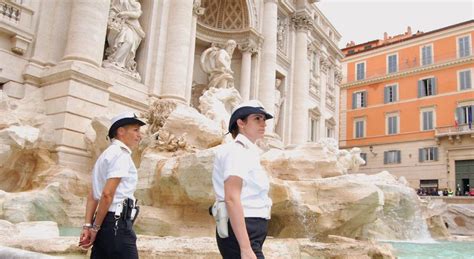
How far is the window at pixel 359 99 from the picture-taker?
31611 millimetres

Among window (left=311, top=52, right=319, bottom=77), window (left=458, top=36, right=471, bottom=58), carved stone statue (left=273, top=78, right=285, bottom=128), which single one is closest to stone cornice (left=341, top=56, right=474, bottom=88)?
window (left=458, top=36, right=471, bottom=58)

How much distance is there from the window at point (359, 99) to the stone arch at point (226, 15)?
17305mm

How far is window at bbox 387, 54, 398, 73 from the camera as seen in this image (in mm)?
30266

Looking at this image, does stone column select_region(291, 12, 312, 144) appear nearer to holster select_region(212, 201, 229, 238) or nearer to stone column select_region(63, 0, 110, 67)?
stone column select_region(63, 0, 110, 67)

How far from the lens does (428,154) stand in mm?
26844

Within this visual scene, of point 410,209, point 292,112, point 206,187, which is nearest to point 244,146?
point 206,187

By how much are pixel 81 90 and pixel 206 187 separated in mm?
4784

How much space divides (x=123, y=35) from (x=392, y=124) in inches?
912

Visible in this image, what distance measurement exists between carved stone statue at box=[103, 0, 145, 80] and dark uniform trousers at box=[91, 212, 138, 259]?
30.9ft

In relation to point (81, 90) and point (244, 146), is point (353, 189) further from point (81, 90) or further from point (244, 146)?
point (81, 90)

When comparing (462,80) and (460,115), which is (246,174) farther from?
(462,80)

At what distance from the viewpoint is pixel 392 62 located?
3055 centimetres

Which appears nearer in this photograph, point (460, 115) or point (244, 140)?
point (244, 140)

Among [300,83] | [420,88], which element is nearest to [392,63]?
[420,88]
